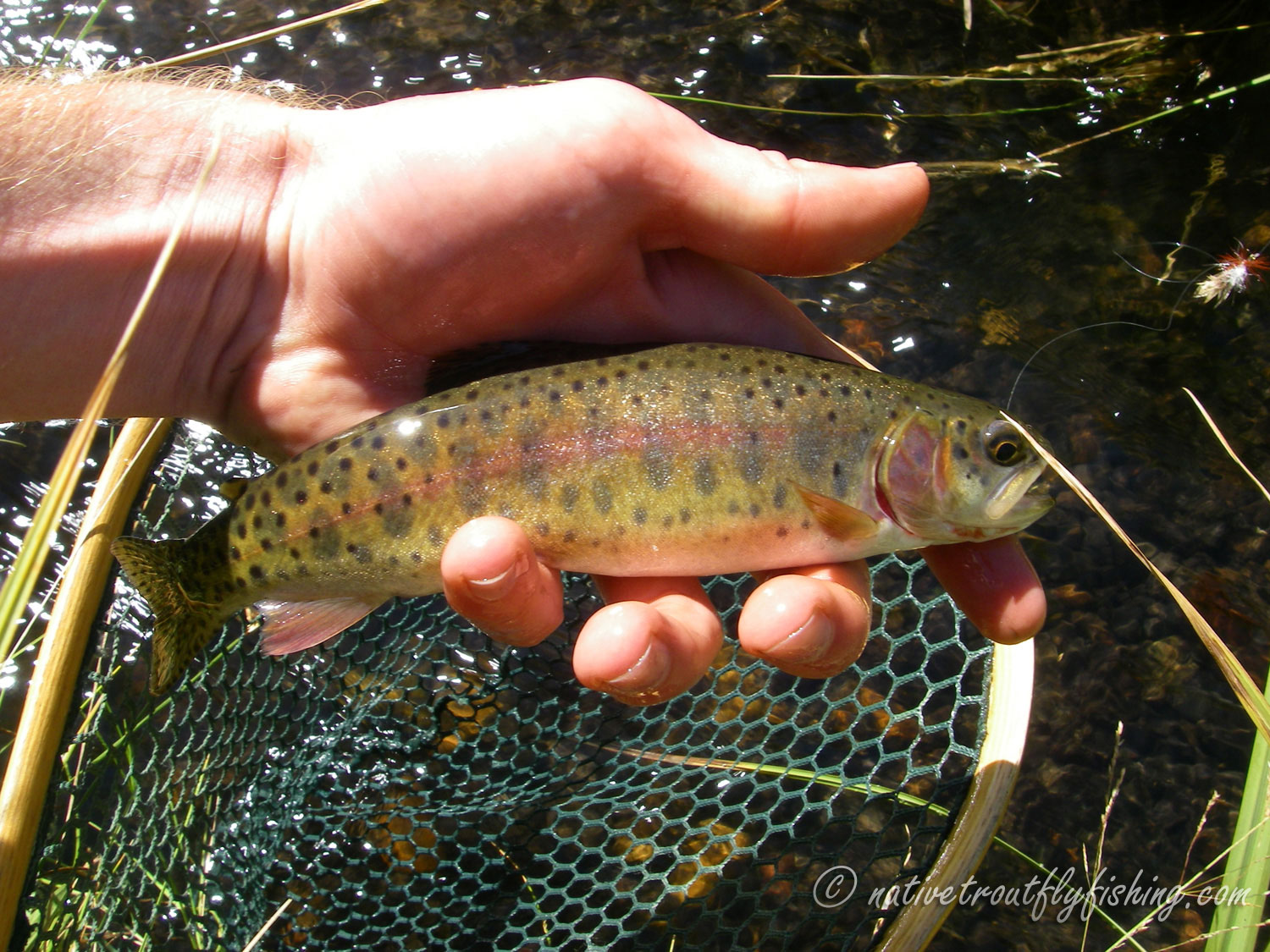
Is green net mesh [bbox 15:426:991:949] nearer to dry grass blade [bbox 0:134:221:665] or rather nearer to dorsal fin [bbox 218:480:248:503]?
dorsal fin [bbox 218:480:248:503]

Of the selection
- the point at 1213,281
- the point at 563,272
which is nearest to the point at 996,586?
the point at 563,272

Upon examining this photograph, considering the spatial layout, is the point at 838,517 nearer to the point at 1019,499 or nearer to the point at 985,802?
the point at 1019,499

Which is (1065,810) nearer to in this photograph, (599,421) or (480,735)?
(480,735)

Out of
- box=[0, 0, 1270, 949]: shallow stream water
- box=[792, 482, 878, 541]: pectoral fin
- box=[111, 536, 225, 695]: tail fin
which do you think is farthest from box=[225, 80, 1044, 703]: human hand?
box=[0, 0, 1270, 949]: shallow stream water

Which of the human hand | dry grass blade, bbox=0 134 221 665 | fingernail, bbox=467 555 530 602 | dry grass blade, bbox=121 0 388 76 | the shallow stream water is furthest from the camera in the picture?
the shallow stream water

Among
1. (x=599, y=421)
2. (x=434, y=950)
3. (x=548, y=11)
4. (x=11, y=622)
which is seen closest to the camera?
(x=11, y=622)

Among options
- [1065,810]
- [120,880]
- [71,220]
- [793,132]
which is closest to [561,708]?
[120,880]
